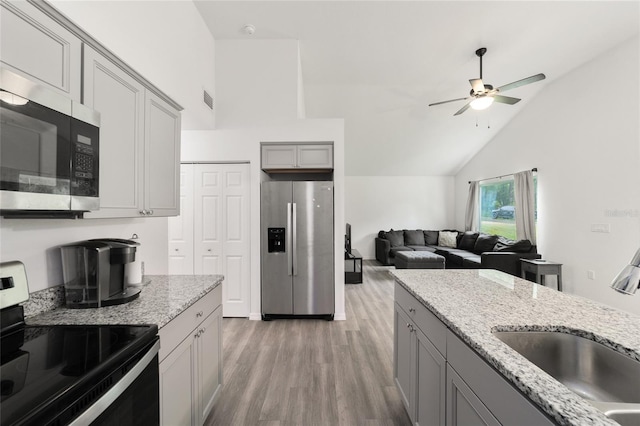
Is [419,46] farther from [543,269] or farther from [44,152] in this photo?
[44,152]

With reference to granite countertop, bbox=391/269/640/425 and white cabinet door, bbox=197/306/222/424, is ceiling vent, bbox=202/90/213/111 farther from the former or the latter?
granite countertop, bbox=391/269/640/425

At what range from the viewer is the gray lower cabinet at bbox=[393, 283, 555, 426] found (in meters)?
0.79

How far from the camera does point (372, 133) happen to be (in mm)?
5633

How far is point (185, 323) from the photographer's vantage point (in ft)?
4.58

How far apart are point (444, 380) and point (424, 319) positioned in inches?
11.9

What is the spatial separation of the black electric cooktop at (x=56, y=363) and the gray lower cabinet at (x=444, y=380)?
1229 mm

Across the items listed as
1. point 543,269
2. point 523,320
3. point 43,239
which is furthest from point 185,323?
point 543,269

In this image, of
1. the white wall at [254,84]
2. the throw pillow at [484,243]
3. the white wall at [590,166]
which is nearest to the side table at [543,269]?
the white wall at [590,166]

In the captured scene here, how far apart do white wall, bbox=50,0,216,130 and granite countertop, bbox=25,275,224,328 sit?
1.44m

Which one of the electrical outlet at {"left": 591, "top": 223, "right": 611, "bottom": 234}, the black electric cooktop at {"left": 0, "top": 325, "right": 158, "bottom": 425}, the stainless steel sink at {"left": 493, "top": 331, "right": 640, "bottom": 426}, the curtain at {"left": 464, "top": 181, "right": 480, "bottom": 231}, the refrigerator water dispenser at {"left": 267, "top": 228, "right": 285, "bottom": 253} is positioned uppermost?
the curtain at {"left": 464, "top": 181, "right": 480, "bottom": 231}

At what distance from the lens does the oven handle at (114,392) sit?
0.74 metres

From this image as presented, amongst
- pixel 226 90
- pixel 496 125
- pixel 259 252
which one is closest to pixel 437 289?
pixel 259 252

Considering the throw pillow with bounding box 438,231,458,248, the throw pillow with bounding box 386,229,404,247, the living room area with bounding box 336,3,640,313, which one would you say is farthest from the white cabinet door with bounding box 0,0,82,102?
the throw pillow with bounding box 438,231,458,248

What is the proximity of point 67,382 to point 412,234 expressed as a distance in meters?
7.06
